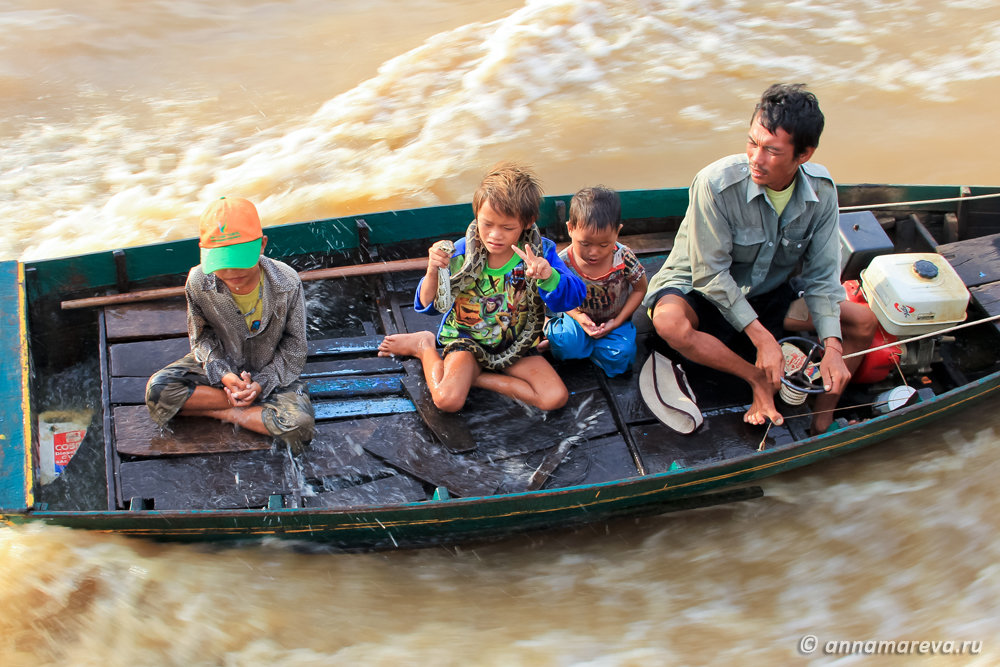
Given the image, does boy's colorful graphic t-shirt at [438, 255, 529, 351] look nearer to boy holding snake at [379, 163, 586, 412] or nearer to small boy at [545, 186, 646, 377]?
boy holding snake at [379, 163, 586, 412]

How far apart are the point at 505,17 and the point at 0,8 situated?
6.40m

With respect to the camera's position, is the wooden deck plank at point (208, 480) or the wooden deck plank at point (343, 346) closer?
the wooden deck plank at point (208, 480)

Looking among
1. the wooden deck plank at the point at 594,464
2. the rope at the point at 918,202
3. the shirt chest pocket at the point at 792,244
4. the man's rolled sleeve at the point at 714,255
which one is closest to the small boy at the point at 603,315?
the man's rolled sleeve at the point at 714,255

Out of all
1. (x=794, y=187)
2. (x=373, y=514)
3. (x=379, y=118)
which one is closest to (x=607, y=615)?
(x=373, y=514)

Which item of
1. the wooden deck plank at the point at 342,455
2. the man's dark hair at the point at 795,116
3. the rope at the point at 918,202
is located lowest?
the wooden deck plank at the point at 342,455

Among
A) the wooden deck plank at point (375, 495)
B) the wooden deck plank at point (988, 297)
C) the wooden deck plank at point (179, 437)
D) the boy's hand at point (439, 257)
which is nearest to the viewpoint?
the boy's hand at point (439, 257)

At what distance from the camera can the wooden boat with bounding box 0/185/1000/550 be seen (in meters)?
4.00

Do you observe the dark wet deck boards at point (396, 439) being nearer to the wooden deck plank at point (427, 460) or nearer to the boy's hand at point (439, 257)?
the wooden deck plank at point (427, 460)

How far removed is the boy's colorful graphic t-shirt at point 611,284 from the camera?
4500 mm

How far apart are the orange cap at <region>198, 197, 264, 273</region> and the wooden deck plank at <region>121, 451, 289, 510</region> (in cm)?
102

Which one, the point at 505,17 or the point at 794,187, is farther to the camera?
the point at 505,17

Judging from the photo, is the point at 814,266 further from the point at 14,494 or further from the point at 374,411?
the point at 14,494

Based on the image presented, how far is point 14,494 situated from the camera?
3.76 meters

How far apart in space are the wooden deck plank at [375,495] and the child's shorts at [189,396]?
0.35 meters
